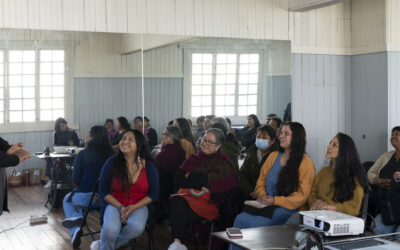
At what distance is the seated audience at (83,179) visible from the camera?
16.4ft

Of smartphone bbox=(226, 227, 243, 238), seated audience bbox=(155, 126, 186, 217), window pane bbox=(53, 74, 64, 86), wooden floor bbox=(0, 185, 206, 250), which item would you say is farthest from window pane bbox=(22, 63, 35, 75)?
smartphone bbox=(226, 227, 243, 238)

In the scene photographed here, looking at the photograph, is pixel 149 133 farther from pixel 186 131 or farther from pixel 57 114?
pixel 57 114

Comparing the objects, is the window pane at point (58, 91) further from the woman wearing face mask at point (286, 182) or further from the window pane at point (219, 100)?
the woman wearing face mask at point (286, 182)

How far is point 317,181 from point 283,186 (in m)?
0.28

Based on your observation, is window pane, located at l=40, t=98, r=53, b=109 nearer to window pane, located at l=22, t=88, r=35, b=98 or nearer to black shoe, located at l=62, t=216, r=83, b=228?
window pane, located at l=22, t=88, r=35, b=98

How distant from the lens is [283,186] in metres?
4.18

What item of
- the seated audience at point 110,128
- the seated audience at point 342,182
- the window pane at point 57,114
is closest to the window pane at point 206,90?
the seated audience at point 110,128

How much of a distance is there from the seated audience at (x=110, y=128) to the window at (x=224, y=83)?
104 centimetres

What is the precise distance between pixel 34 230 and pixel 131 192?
175cm

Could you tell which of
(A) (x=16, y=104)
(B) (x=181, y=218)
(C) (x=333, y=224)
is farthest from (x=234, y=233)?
(A) (x=16, y=104)

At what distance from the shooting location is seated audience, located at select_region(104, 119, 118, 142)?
5623 mm

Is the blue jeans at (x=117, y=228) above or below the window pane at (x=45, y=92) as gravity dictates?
below

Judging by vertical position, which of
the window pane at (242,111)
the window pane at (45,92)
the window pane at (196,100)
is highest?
the window pane at (45,92)

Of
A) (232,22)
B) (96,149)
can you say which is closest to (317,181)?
(96,149)
